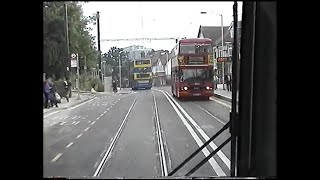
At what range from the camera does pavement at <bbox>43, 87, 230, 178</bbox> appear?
14.7ft

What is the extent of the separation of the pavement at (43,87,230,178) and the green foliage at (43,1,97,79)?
19.4 inches

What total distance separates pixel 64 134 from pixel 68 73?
0.70 meters

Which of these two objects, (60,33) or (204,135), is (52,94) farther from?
(204,135)

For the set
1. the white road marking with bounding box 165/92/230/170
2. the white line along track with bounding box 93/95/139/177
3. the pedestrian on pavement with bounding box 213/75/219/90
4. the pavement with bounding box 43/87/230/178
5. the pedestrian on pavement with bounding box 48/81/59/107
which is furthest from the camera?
the pedestrian on pavement with bounding box 213/75/219/90

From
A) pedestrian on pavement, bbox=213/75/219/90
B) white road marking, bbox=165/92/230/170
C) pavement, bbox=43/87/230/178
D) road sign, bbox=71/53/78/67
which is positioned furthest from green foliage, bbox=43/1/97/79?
pedestrian on pavement, bbox=213/75/219/90

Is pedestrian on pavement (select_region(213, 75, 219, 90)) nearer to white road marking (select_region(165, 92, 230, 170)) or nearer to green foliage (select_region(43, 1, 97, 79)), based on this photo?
white road marking (select_region(165, 92, 230, 170))

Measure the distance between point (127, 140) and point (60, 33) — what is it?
4866mm

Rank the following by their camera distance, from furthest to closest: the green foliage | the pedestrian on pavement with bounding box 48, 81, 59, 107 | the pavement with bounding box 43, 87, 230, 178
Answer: the pavement with bounding box 43, 87, 230, 178
the pedestrian on pavement with bounding box 48, 81, 59, 107
the green foliage

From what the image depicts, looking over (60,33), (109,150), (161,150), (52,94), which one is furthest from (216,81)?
(60,33)

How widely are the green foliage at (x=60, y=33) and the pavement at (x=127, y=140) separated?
1.61 feet

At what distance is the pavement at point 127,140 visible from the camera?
4.48m
